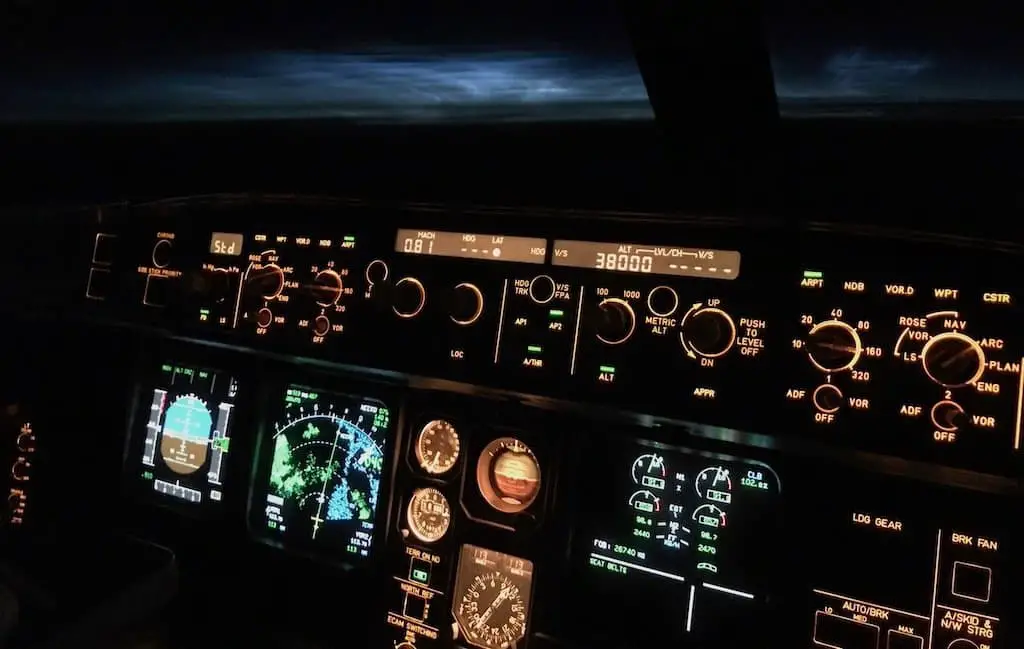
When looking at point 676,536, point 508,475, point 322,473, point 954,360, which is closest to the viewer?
point 954,360

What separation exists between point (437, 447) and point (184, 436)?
0.56m

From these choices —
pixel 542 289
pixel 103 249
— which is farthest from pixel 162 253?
pixel 542 289

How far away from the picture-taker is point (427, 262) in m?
1.39

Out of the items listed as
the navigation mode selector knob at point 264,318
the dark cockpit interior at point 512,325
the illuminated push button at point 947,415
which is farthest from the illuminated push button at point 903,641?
the navigation mode selector knob at point 264,318

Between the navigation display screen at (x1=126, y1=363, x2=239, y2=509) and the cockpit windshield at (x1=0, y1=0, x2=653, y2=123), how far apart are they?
20.7 inches

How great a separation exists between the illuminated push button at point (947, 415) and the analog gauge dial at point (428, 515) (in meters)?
0.76

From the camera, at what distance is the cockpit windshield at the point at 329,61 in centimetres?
91

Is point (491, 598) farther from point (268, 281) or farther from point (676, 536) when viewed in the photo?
point (268, 281)

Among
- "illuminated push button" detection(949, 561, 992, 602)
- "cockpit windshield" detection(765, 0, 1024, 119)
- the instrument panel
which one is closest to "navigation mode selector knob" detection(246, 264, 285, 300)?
the instrument panel

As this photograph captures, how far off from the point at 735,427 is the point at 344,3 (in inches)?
29.7

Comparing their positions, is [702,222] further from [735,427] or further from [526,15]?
[526,15]

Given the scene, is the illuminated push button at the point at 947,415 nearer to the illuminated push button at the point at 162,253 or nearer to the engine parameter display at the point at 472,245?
the engine parameter display at the point at 472,245

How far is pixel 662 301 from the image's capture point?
124 cm

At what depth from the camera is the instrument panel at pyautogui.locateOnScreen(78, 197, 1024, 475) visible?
1.09 metres
